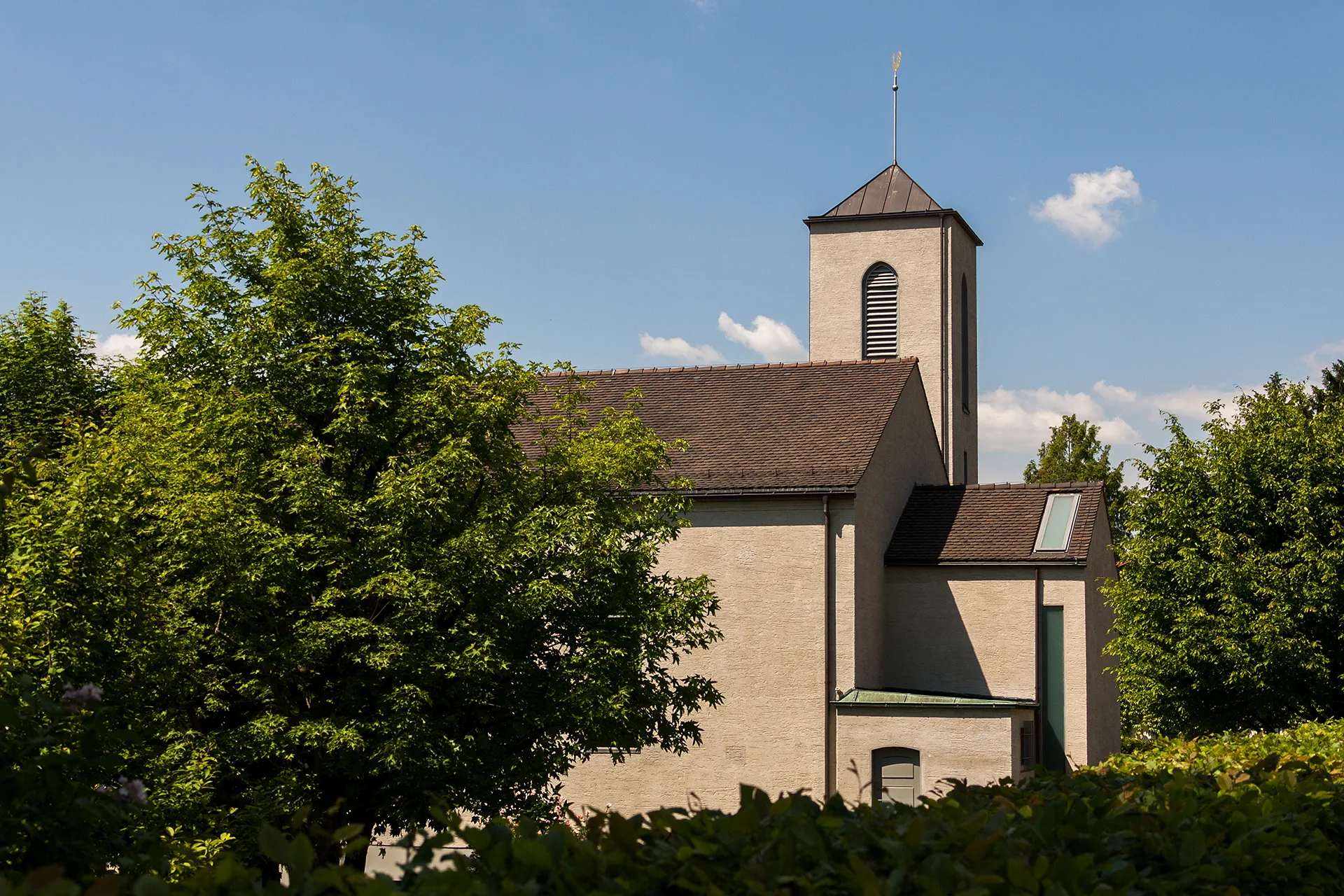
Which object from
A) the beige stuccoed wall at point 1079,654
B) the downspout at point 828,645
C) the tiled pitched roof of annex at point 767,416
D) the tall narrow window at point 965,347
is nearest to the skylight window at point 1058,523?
the beige stuccoed wall at point 1079,654

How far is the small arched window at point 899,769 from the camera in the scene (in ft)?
73.3

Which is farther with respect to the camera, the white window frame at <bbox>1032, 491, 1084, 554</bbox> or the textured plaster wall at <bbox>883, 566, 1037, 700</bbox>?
the white window frame at <bbox>1032, 491, 1084, 554</bbox>

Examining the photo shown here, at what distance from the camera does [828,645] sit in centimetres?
2338

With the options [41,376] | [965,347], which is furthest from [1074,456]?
[41,376]

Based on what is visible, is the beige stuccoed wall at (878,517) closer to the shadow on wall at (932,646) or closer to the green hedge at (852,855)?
the shadow on wall at (932,646)

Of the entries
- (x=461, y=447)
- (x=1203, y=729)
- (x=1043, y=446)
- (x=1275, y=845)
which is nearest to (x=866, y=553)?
(x=1203, y=729)

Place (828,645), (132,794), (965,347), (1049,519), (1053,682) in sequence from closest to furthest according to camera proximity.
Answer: (132,794) < (828,645) < (1053,682) < (1049,519) < (965,347)

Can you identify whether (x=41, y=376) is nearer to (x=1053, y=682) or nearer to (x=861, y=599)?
(x=861, y=599)

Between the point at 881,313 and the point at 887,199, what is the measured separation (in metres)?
3.64

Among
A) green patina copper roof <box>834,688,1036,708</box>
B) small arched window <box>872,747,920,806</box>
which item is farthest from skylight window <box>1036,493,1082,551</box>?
small arched window <box>872,747,920,806</box>

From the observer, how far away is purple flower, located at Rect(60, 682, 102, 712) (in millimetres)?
6195

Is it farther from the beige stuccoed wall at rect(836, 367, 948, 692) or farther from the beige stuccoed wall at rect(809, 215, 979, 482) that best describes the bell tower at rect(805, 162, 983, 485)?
the beige stuccoed wall at rect(836, 367, 948, 692)

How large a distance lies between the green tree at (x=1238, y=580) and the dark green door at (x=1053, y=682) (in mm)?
1409

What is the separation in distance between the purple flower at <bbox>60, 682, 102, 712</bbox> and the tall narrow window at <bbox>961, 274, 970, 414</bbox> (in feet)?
105
